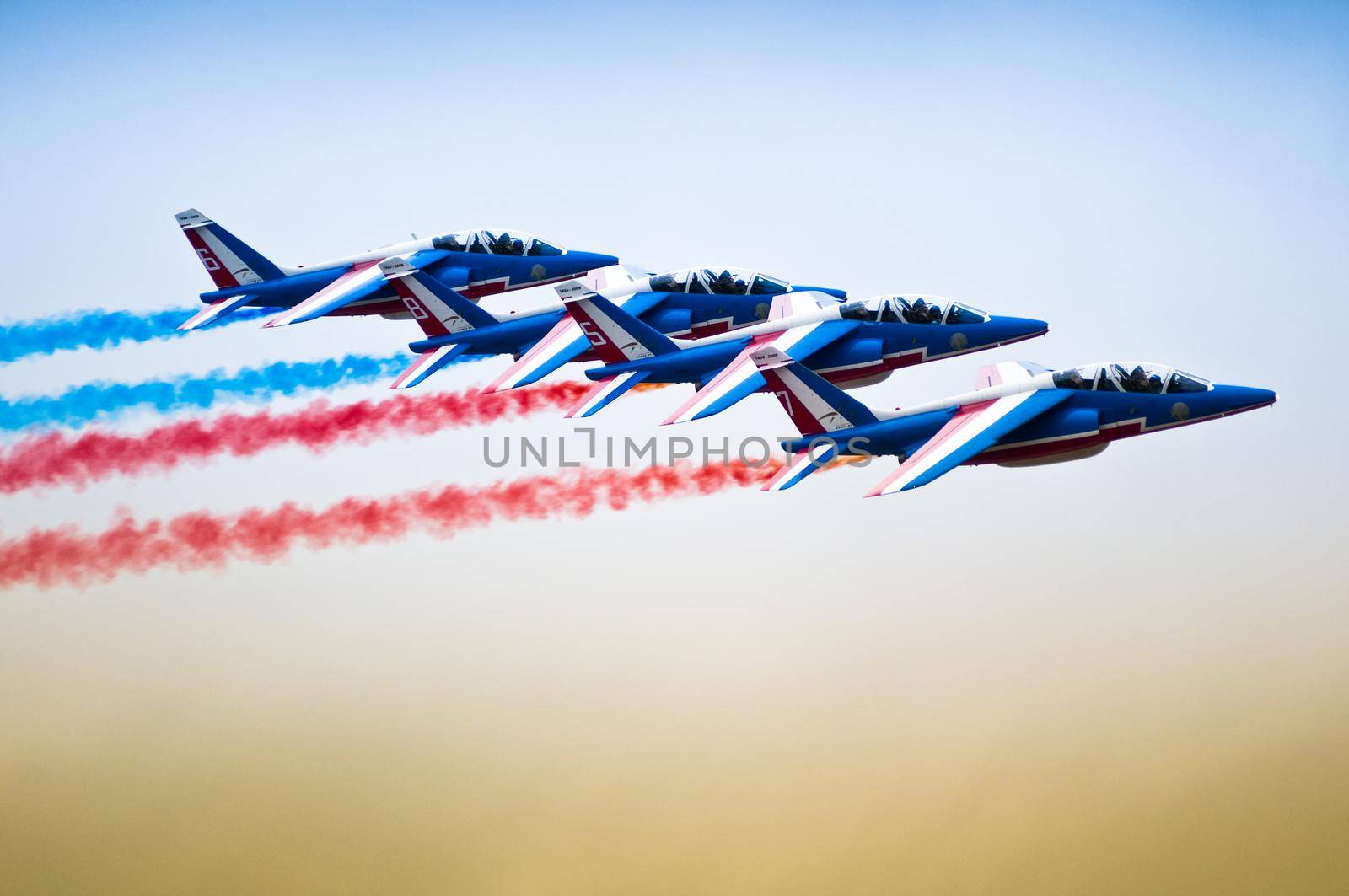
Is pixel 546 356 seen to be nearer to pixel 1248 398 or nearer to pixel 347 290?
pixel 347 290

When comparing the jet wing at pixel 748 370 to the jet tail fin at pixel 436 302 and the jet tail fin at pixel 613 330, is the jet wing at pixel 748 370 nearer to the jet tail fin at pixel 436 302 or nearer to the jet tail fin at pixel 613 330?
the jet tail fin at pixel 613 330

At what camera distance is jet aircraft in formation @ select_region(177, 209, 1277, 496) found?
5459 cm

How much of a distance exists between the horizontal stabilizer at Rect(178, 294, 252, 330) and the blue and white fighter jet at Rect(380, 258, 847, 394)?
6370mm

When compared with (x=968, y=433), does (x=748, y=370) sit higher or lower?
higher

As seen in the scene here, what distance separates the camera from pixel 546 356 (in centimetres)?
6109

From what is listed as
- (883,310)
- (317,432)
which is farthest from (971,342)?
(317,432)

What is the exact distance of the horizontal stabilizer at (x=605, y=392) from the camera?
191 feet

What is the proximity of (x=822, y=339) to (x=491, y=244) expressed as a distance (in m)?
13.2

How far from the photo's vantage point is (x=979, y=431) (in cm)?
5328

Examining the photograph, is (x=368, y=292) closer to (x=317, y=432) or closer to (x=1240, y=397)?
(x=317, y=432)

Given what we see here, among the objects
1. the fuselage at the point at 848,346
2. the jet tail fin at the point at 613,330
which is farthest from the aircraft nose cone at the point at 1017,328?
the jet tail fin at the point at 613,330

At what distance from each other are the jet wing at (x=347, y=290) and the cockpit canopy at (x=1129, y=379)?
71.6ft

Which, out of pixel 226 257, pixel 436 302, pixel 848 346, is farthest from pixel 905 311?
pixel 226 257

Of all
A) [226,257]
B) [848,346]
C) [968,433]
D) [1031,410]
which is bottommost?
[968,433]
